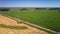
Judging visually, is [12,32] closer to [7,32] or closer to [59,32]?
[7,32]

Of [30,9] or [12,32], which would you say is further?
[30,9]

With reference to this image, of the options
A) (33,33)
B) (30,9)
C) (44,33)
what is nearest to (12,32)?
(33,33)

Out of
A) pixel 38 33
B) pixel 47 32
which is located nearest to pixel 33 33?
pixel 38 33

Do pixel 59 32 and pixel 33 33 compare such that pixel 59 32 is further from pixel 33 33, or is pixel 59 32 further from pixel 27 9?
pixel 27 9

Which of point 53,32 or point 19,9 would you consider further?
point 19,9

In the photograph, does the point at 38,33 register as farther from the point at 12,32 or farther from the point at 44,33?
the point at 12,32

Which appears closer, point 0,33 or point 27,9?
point 0,33

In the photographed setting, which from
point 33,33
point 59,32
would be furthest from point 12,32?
point 59,32
